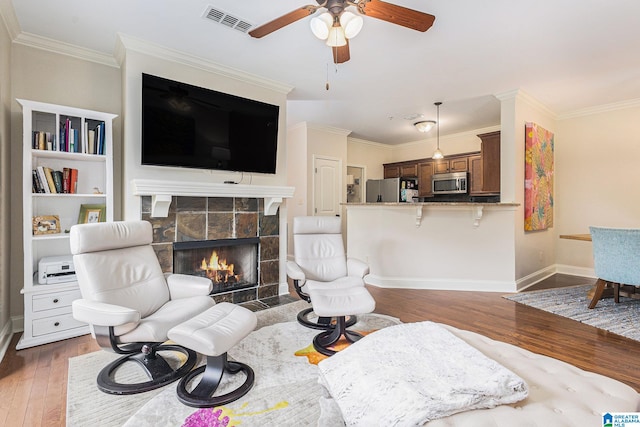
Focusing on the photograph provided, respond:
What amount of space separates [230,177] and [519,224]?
153 inches

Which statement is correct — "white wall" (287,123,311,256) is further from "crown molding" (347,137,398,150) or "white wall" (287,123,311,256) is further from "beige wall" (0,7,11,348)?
"beige wall" (0,7,11,348)

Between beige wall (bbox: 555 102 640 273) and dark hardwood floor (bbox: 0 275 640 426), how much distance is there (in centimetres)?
222

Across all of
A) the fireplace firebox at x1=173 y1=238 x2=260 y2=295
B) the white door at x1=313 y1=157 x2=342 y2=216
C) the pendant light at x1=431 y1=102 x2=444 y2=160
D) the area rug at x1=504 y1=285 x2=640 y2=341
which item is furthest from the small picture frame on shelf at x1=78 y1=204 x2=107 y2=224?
the area rug at x1=504 y1=285 x2=640 y2=341

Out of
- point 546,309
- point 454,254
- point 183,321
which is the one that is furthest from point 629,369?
point 183,321

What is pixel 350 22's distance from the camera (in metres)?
1.87

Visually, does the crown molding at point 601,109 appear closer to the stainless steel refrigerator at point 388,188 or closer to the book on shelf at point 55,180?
the stainless steel refrigerator at point 388,188

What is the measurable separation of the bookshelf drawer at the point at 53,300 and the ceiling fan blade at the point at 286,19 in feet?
8.65

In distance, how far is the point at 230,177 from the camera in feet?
11.8

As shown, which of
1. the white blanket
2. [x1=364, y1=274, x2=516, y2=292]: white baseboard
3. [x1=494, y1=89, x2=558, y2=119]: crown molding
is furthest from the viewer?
[x1=364, y1=274, x2=516, y2=292]: white baseboard

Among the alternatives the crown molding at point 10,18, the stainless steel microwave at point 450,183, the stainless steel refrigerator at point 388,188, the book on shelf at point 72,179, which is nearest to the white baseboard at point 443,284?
the stainless steel microwave at point 450,183

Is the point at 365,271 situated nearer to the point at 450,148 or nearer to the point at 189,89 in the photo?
the point at 189,89

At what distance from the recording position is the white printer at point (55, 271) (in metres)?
2.64

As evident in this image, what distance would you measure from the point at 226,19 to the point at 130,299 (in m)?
2.30

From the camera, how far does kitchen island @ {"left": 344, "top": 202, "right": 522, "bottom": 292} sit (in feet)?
14.1
